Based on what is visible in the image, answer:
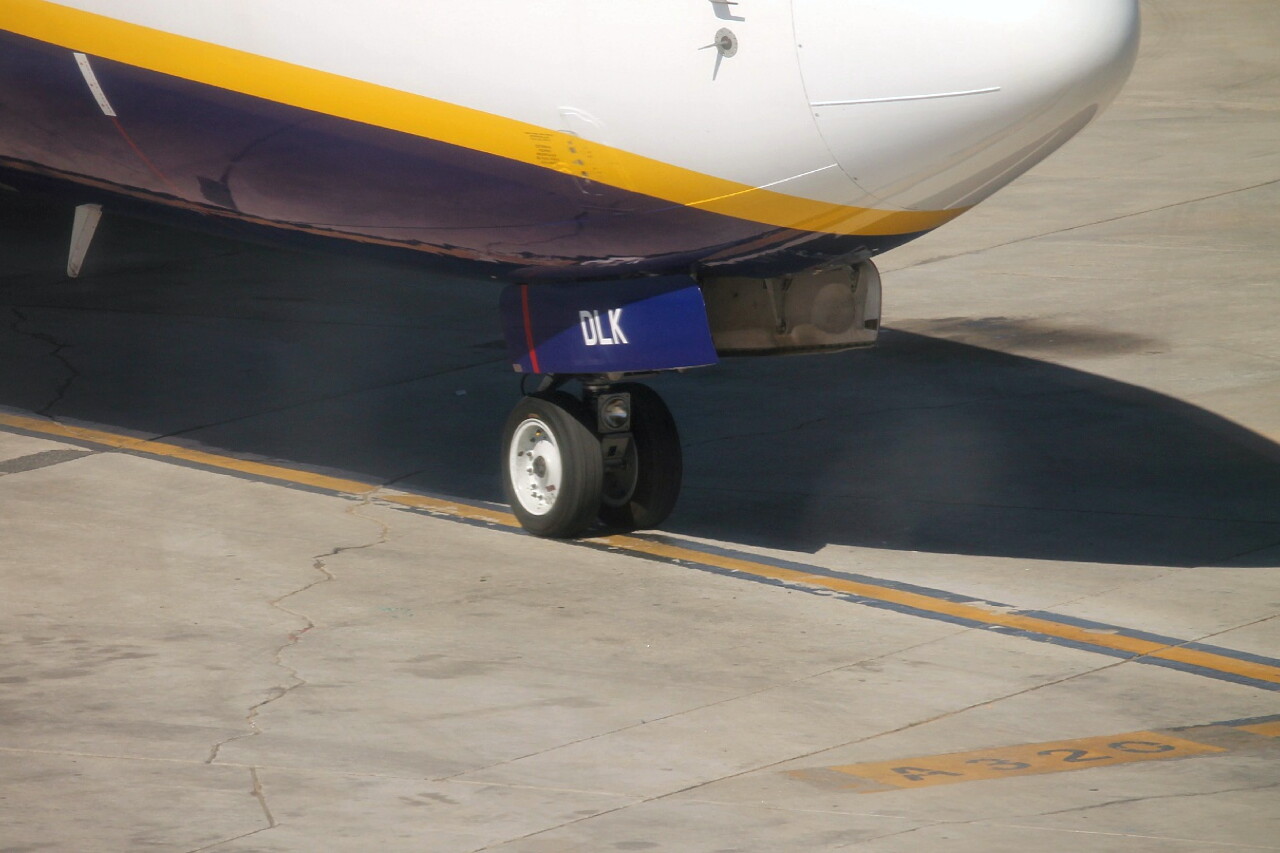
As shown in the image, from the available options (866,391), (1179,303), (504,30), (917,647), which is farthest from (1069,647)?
(1179,303)

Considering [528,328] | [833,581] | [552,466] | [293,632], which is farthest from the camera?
[552,466]

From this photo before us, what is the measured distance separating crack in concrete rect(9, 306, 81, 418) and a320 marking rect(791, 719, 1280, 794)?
6770mm

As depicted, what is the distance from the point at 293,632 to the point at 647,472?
2076 mm

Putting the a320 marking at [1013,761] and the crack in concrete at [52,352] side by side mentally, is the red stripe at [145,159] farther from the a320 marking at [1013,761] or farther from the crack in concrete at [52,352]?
the a320 marking at [1013,761]

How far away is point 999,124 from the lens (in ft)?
22.5

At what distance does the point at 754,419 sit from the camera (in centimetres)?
1087

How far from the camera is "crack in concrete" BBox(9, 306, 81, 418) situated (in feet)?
37.0

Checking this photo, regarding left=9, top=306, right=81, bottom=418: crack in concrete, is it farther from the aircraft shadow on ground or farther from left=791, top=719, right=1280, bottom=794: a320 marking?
left=791, top=719, right=1280, bottom=794: a320 marking

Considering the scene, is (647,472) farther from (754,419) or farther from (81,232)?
(81,232)

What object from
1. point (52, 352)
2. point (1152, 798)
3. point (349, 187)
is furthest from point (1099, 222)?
point (1152, 798)

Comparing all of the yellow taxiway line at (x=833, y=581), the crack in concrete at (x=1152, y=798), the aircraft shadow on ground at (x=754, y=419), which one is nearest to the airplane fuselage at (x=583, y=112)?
the yellow taxiway line at (x=833, y=581)

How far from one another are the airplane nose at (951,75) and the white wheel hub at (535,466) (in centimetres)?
220

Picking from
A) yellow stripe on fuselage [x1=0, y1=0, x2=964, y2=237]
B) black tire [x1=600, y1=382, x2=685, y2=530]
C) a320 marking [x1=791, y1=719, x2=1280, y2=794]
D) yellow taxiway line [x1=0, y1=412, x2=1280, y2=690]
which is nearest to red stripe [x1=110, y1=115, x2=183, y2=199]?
yellow stripe on fuselage [x1=0, y1=0, x2=964, y2=237]

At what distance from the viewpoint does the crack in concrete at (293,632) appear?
6.23m
